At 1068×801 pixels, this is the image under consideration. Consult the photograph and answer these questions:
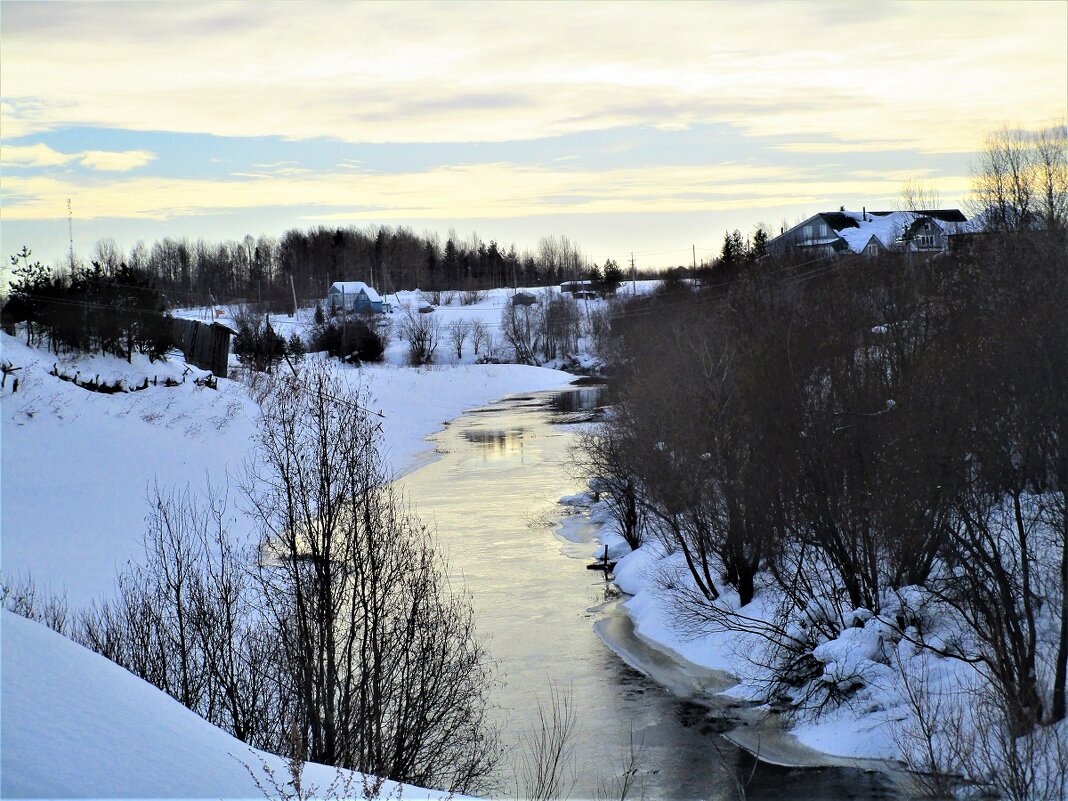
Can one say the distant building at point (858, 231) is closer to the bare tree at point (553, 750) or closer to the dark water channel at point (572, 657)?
the dark water channel at point (572, 657)

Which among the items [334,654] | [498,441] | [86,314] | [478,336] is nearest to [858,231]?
[498,441]

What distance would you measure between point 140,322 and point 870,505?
2754 centimetres

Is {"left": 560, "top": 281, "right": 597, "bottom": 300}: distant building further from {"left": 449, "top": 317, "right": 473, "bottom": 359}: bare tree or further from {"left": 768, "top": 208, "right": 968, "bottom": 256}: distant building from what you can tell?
{"left": 768, "top": 208, "right": 968, "bottom": 256}: distant building

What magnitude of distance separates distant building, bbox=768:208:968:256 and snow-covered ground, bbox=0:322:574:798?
29481 mm

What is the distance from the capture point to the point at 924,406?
658 inches

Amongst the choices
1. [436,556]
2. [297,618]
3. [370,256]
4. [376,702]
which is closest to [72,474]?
[436,556]

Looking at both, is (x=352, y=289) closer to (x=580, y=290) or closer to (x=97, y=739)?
(x=580, y=290)

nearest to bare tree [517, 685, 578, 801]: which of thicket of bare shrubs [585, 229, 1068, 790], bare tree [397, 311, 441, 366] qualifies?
thicket of bare shrubs [585, 229, 1068, 790]

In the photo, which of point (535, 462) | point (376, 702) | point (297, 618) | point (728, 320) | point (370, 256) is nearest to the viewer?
point (376, 702)

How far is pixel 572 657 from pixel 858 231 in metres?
57.4

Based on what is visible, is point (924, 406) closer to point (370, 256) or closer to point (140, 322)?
point (140, 322)

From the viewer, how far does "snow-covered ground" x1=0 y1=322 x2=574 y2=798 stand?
6922mm

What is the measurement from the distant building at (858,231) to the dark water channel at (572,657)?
34717mm

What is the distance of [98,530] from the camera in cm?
2330
